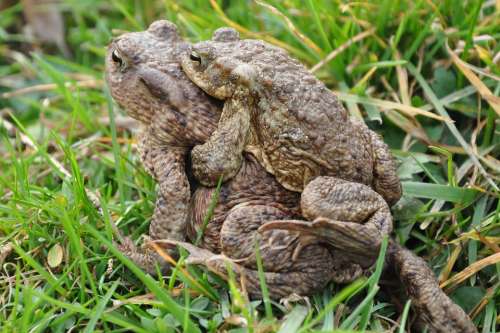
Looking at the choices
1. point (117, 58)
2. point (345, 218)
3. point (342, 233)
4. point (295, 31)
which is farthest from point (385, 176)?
point (117, 58)

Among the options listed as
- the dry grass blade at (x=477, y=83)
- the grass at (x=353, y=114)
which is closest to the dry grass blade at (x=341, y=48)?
the grass at (x=353, y=114)

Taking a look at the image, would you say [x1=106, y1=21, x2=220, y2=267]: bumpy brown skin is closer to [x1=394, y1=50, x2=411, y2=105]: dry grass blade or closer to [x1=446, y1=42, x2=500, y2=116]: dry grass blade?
[x1=394, y1=50, x2=411, y2=105]: dry grass blade

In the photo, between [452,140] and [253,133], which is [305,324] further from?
[452,140]

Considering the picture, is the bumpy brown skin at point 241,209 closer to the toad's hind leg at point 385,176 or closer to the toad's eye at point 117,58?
the toad's eye at point 117,58

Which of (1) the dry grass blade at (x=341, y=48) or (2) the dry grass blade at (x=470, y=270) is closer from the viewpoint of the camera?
(2) the dry grass blade at (x=470, y=270)

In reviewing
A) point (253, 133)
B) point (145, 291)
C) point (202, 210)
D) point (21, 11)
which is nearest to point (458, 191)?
point (253, 133)
